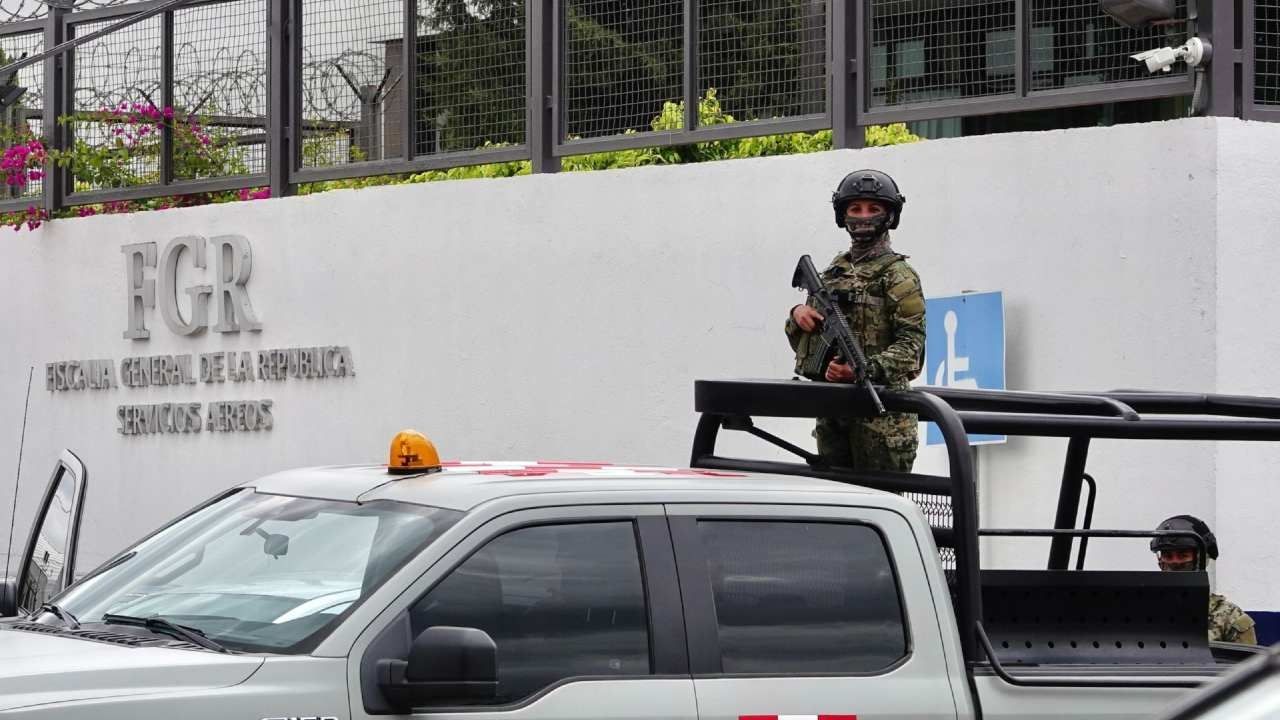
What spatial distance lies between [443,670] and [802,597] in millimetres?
1054

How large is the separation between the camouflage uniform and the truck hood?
9.02 feet

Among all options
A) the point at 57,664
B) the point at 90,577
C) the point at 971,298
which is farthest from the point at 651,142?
the point at 57,664

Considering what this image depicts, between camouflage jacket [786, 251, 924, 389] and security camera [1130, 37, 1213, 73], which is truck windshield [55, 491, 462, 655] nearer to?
camouflage jacket [786, 251, 924, 389]

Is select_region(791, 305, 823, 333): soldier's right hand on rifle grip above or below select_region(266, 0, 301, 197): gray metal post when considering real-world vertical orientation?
below

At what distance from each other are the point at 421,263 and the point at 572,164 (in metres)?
1.22

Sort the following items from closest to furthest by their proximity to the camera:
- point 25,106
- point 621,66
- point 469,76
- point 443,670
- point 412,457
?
point 443,670 < point 412,457 < point 621,66 < point 469,76 < point 25,106

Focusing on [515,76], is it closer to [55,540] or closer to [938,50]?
[938,50]

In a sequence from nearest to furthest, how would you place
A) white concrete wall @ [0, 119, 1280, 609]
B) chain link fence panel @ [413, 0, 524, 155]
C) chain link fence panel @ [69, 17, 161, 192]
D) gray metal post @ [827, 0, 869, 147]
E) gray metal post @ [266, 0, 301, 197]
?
white concrete wall @ [0, 119, 1280, 609], gray metal post @ [827, 0, 869, 147], chain link fence panel @ [413, 0, 524, 155], gray metal post @ [266, 0, 301, 197], chain link fence panel @ [69, 17, 161, 192]

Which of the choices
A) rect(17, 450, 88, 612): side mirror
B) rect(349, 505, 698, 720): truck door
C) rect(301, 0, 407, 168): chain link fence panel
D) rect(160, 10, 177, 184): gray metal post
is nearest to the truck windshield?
rect(349, 505, 698, 720): truck door

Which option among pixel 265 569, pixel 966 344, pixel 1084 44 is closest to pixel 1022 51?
pixel 1084 44

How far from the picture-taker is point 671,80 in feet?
35.8

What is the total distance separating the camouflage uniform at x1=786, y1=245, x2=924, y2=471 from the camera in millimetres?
6383

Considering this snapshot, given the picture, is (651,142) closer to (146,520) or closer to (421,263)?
(421,263)

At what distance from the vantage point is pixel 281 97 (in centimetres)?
1268
